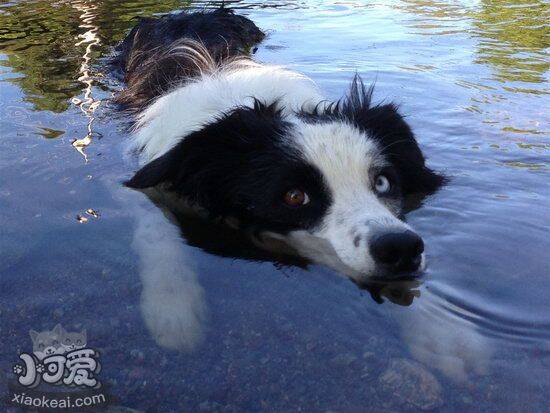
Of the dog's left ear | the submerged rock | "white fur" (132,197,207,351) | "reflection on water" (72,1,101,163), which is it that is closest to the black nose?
the submerged rock

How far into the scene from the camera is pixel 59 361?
212 cm

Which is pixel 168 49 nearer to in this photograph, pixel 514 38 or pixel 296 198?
pixel 296 198

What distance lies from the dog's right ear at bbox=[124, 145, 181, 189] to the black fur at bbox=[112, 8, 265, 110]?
1.42m

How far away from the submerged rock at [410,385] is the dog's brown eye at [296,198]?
1.05 metres

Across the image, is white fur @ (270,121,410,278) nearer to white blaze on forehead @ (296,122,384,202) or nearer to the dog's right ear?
white blaze on forehead @ (296,122,384,202)

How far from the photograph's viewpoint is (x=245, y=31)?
7641 millimetres

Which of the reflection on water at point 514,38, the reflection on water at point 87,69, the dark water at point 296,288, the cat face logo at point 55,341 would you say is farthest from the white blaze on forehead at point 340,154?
the reflection on water at point 514,38

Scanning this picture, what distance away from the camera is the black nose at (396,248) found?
2.52 meters

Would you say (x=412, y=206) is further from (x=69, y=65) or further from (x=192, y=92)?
(x=69, y=65)

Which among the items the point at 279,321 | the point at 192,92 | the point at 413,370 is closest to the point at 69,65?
Answer: the point at 192,92

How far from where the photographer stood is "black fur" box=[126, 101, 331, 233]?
3.02m

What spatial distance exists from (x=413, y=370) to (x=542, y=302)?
2.45 ft

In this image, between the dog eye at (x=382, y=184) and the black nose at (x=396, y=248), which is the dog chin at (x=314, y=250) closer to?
the black nose at (x=396, y=248)

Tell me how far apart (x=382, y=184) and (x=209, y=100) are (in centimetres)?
131
